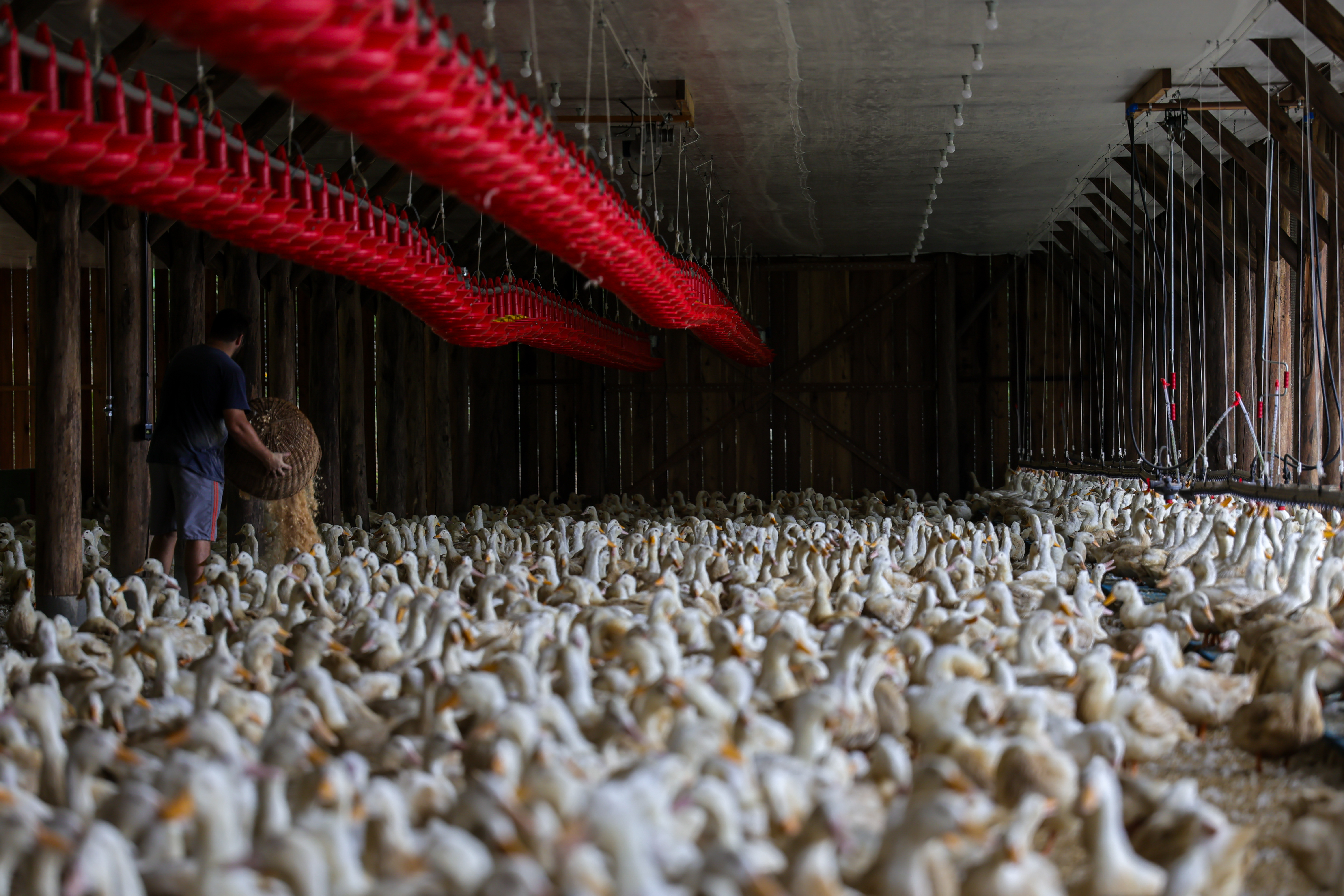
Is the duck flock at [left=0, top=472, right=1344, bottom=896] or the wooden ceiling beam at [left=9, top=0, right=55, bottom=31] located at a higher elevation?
the wooden ceiling beam at [left=9, top=0, right=55, bottom=31]

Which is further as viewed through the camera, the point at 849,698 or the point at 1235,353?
the point at 1235,353

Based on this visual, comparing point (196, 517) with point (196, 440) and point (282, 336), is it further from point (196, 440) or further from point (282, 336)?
point (282, 336)

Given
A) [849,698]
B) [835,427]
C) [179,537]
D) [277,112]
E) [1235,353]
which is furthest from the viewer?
[835,427]

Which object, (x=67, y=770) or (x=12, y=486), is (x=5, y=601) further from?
(x=12, y=486)

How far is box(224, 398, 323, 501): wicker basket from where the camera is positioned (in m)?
6.47

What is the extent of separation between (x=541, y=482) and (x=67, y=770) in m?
12.4

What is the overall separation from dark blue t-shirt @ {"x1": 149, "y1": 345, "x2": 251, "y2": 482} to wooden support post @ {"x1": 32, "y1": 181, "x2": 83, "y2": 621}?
0.42 m

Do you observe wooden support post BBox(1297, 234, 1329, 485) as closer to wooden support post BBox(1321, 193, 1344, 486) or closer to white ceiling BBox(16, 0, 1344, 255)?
wooden support post BBox(1321, 193, 1344, 486)

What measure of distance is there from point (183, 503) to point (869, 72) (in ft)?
14.8

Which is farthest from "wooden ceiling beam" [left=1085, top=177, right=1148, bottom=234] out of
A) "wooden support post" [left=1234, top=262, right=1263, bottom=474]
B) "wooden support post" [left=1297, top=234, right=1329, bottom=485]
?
"wooden support post" [left=1297, top=234, right=1329, bottom=485]

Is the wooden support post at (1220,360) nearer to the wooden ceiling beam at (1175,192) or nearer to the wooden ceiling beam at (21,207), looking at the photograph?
the wooden ceiling beam at (1175,192)

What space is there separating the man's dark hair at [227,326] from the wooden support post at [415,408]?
4.62m

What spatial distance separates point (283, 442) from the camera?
6648 mm

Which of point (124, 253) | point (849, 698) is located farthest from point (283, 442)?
point (849, 698)
